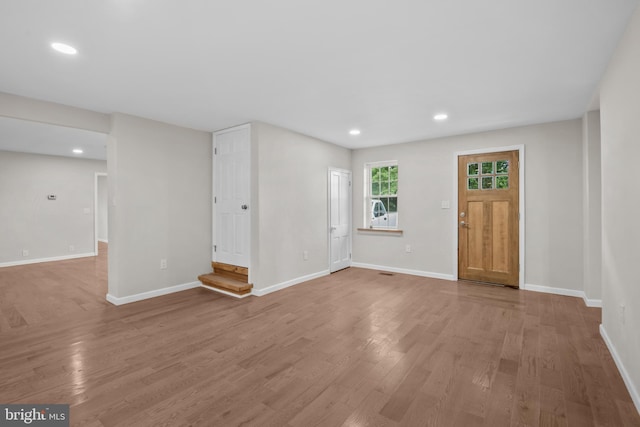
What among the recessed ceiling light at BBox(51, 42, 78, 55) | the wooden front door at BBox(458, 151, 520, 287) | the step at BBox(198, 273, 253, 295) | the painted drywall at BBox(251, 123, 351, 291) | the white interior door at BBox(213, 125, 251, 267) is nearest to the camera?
the recessed ceiling light at BBox(51, 42, 78, 55)

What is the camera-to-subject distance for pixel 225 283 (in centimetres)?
432

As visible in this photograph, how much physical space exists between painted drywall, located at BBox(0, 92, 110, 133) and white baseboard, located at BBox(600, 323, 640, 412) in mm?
5671

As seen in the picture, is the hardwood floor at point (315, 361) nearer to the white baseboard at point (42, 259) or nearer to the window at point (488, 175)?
the window at point (488, 175)

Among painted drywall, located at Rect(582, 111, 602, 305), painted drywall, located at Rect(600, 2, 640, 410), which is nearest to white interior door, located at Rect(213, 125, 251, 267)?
painted drywall, located at Rect(600, 2, 640, 410)

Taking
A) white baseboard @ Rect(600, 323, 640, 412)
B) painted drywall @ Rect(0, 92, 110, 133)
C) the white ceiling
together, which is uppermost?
the white ceiling

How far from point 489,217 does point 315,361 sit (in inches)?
149

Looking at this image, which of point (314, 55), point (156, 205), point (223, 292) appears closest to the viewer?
point (314, 55)

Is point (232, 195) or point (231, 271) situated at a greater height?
point (232, 195)

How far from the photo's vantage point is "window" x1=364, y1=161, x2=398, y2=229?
588 cm

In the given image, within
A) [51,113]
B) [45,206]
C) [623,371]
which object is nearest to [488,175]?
[623,371]

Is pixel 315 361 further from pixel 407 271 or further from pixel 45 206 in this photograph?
pixel 45 206

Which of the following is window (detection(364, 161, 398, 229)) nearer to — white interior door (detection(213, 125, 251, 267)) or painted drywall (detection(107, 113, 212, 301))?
white interior door (detection(213, 125, 251, 267))

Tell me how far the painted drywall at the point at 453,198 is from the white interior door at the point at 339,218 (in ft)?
0.68

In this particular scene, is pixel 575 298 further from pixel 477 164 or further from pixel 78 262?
pixel 78 262
